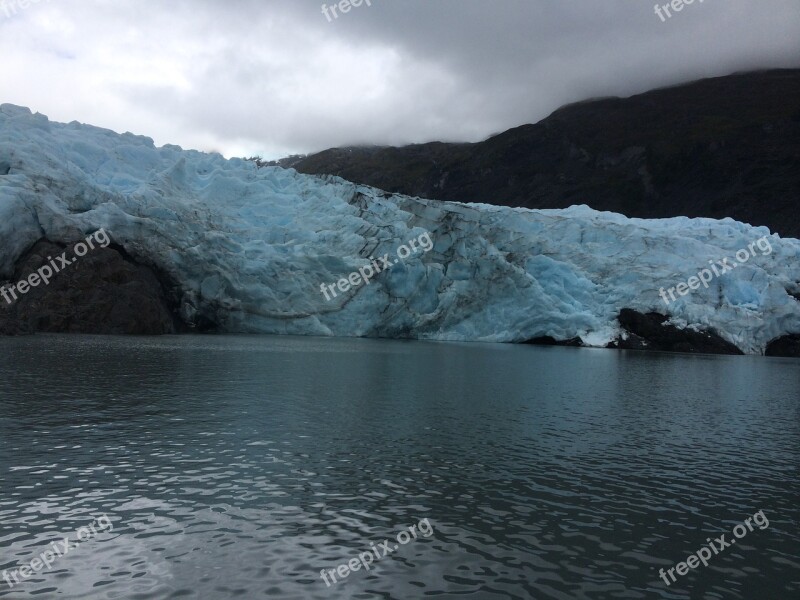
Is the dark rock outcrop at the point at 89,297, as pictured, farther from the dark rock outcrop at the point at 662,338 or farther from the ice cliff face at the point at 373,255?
the dark rock outcrop at the point at 662,338

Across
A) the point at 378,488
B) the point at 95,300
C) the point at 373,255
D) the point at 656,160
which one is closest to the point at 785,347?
the point at 373,255

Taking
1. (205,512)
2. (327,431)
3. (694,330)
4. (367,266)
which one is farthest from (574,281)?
(205,512)

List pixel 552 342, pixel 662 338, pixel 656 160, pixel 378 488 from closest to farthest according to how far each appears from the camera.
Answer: pixel 378 488
pixel 662 338
pixel 552 342
pixel 656 160

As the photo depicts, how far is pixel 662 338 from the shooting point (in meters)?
56.4

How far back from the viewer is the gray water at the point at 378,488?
7.96 m

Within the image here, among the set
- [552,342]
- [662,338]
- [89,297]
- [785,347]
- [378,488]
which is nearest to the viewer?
[378,488]

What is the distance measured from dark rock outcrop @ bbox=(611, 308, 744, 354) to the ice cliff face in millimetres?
808

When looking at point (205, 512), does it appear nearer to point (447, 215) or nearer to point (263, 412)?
point (263, 412)

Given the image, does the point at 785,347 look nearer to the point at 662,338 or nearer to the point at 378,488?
the point at 662,338

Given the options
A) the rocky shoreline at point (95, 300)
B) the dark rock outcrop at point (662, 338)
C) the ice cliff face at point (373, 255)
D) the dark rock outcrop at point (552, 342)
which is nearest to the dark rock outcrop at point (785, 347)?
the ice cliff face at point (373, 255)

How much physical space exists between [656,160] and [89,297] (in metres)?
120

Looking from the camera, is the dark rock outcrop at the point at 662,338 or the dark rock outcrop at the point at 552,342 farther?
the dark rock outcrop at the point at 552,342

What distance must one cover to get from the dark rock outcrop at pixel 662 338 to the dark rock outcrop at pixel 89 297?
133 ft

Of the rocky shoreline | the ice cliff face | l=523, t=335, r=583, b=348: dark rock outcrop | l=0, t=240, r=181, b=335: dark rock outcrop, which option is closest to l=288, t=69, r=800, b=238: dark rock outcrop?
the ice cliff face
